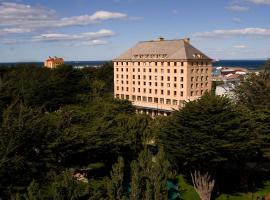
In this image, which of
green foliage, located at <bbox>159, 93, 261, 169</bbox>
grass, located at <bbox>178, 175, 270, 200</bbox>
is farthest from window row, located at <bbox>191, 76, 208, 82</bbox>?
green foliage, located at <bbox>159, 93, 261, 169</bbox>

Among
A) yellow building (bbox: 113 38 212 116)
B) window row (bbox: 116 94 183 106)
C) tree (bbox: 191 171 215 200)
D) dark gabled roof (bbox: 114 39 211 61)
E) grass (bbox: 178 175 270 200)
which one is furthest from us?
window row (bbox: 116 94 183 106)

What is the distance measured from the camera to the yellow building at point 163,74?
104 meters

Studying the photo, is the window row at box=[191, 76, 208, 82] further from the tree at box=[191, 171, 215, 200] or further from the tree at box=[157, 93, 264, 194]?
the tree at box=[191, 171, 215, 200]

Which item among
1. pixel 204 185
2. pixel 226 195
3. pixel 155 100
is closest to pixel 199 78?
pixel 155 100

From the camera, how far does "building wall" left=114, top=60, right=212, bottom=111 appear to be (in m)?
104

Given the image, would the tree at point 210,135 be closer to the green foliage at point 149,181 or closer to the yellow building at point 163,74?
the green foliage at point 149,181

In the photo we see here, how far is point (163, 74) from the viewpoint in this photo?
361 ft

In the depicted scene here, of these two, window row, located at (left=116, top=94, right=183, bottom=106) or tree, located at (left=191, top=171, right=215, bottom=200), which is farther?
window row, located at (left=116, top=94, right=183, bottom=106)

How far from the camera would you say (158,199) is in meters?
27.7

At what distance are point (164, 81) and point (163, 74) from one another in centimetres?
214

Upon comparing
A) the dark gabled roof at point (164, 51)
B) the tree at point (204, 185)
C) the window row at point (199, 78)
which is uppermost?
the dark gabled roof at point (164, 51)

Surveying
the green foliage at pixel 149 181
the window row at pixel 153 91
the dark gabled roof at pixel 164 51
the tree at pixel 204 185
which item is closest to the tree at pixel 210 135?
the tree at pixel 204 185

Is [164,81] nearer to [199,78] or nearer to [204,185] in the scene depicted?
[199,78]

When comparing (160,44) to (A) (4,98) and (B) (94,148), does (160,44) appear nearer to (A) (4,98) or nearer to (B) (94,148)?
(A) (4,98)
